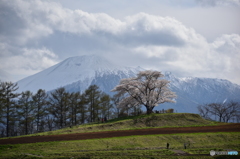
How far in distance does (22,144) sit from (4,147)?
7.72 feet

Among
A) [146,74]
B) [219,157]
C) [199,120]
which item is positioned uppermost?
[146,74]

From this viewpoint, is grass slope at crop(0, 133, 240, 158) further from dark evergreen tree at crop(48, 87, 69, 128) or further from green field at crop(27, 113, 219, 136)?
dark evergreen tree at crop(48, 87, 69, 128)

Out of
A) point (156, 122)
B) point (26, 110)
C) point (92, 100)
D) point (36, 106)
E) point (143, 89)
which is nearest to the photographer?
point (156, 122)

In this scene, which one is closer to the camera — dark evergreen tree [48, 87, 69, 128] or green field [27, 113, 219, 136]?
green field [27, 113, 219, 136]

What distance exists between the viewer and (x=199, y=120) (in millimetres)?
52500

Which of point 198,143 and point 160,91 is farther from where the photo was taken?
point 160,91

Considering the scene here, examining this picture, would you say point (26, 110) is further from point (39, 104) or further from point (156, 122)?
point (156, 122)

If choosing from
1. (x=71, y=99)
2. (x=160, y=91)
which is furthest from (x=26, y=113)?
(x=160, y=91)

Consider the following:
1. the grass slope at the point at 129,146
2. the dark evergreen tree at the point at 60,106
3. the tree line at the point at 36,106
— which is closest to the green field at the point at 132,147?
the grass slope at the point at 129,146

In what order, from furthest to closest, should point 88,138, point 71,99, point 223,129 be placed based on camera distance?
point 71,99 → point 223,129 → point 88,138

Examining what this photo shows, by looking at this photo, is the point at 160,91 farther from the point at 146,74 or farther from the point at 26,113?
the point at 26,113

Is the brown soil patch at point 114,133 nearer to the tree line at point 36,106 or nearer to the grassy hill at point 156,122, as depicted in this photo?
the grassy hill at point 156,122

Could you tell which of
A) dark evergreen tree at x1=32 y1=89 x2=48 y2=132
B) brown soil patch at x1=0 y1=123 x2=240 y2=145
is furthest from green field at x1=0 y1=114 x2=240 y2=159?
dark evergreen tree at x1=32 y1=89 x2=48 y2=132

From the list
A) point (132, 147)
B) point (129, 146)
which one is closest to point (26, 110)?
point (129, 146)
